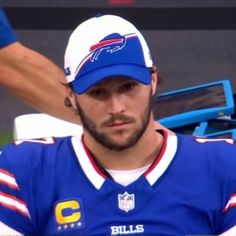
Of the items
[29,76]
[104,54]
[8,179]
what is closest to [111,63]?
[104,54]

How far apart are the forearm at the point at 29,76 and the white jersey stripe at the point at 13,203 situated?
850 mm

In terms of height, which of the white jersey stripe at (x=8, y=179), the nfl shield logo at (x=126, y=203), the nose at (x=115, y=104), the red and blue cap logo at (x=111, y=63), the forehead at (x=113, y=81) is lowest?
the nfl shield logo at (x=126, y=203)

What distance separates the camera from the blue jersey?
96.0 inches

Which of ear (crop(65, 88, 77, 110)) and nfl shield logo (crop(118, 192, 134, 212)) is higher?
ear (crop(65, 88, 77, 110))

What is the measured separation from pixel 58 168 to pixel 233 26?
4.54 m

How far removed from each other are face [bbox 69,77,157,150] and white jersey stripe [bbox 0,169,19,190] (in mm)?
233

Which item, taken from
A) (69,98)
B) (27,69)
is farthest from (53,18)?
(69,98)

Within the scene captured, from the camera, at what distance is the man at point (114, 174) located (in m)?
2.40

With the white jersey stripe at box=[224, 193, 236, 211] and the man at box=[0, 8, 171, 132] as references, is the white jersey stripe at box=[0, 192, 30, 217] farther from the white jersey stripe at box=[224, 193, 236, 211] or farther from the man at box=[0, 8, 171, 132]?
the man at box=[0, 8, 171, 132]

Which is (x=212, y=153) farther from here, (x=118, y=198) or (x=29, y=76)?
(x=29, y=76)

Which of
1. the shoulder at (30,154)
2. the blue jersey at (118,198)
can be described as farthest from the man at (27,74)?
the blue jersey at (118,198)

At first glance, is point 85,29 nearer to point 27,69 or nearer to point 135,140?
point 135,140

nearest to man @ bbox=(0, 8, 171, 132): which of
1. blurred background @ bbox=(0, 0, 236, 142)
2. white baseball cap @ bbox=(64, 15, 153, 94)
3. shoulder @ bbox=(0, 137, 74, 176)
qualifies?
shoulder @ bbox=(0, 137, 74, 176)

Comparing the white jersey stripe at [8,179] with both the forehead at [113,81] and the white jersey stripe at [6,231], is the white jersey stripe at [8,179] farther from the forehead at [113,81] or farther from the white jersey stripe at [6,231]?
the forehead at [113,81]
